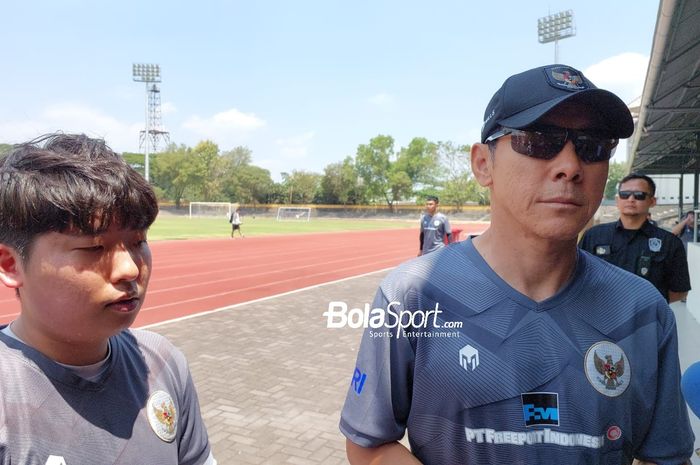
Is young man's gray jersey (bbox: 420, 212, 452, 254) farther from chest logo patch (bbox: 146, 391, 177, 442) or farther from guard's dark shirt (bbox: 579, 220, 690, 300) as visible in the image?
chest logo patch (bbox: 146, 391, 177, 442)

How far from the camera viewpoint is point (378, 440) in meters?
1.42

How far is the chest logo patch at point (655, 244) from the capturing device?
4082 mm

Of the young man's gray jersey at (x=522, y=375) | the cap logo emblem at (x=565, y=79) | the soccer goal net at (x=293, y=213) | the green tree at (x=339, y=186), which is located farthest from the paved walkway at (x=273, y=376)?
the green tree at (x=339, y=186)

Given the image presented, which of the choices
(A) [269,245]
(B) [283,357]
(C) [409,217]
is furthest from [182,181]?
(B) [283,357]

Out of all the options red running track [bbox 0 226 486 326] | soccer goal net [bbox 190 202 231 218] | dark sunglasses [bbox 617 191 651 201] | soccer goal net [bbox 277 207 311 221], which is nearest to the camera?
dark sunglasses [bbox 617 191 651 201]

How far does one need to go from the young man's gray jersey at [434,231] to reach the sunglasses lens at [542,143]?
8.25 m

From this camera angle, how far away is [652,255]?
4.07 metres

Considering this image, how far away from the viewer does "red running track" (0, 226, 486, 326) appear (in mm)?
9648

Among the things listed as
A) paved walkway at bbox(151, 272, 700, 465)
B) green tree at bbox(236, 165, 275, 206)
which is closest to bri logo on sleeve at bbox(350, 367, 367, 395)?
paved walkway at bbox(151, 272, 700, 465)

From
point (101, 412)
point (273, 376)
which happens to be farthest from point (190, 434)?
point (273, 376)

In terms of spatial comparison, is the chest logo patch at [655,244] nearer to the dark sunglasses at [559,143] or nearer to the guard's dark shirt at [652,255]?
the guard's dark shirt at [652,255]

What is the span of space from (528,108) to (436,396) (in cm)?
81

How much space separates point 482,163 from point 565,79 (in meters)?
0.33

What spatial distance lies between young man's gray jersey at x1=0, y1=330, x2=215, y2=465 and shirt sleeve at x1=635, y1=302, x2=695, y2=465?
128cm
